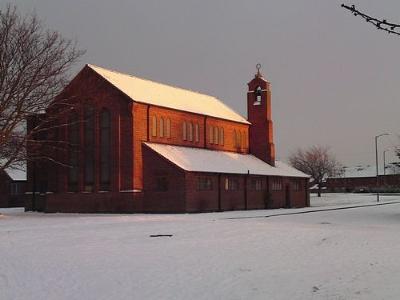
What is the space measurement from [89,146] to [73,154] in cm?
192

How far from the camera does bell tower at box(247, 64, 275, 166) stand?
68375 mm

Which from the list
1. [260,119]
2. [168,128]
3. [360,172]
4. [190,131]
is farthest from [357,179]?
[168,128]

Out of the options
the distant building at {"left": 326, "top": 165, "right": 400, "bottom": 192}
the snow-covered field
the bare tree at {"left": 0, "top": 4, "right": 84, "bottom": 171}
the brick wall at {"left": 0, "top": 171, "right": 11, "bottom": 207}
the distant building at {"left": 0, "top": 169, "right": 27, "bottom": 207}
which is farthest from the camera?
the distant building at {"left": 326, "top": 165, "right": 400, "bottom": 192}

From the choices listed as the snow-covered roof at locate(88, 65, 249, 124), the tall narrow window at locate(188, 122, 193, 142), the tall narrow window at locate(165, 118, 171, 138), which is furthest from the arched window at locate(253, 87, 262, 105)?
the tall narrow window at locate(165, 118, 171, 138)

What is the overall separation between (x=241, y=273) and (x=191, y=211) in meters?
34.0

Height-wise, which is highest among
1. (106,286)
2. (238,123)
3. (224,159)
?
(238,123)

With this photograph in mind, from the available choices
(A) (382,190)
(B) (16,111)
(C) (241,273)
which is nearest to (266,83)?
(B) (16,111)

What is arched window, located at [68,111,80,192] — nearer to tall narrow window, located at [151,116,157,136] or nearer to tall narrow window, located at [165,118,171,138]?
tall narrow window, located at [151,116,157,136]

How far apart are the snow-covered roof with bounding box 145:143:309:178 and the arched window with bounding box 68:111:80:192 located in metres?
7.47

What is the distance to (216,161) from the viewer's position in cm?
5600

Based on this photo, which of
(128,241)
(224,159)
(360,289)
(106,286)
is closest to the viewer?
(360,289)

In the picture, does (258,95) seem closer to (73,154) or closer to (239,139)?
(239,139)

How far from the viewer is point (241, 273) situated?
49.1 feet

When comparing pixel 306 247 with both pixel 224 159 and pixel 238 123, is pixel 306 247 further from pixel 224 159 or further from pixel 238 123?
pixel 238 123
